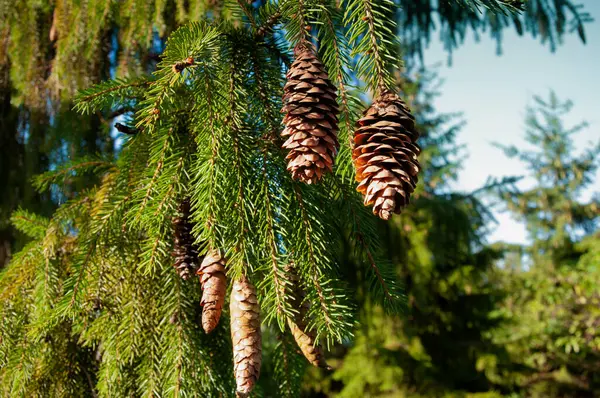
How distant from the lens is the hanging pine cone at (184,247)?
903mm

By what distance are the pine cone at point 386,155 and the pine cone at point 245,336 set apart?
10.3 inches

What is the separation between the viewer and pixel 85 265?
0.94 m

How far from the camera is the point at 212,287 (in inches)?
30.9

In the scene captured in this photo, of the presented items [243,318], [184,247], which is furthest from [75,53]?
[243,318]

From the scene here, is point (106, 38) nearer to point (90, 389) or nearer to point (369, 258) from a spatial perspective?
point (90, 389)

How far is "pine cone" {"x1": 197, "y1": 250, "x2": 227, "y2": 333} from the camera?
78cm

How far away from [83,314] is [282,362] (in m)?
0.42

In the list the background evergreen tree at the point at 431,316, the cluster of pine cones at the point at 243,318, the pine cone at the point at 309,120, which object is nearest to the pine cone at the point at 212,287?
the cluster of pine cones at the point at 243,318

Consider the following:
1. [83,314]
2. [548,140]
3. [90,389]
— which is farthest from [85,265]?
[548,140]

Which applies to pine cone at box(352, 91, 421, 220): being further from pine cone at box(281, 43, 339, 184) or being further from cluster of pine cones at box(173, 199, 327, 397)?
cluster of pine cones at box(173, 199, 327, 397)

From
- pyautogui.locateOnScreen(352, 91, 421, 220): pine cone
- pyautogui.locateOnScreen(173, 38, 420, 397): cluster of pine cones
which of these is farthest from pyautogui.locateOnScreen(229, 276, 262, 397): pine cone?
pyautogui.locateOnScreen(352, 91, 421, 220): pine cone

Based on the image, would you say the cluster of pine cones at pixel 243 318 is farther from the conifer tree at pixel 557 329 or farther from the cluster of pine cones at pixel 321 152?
the conifer tree at pixel 557 329

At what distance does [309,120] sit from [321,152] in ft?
0.17

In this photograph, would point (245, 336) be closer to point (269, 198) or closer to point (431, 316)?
point (269, 198)
